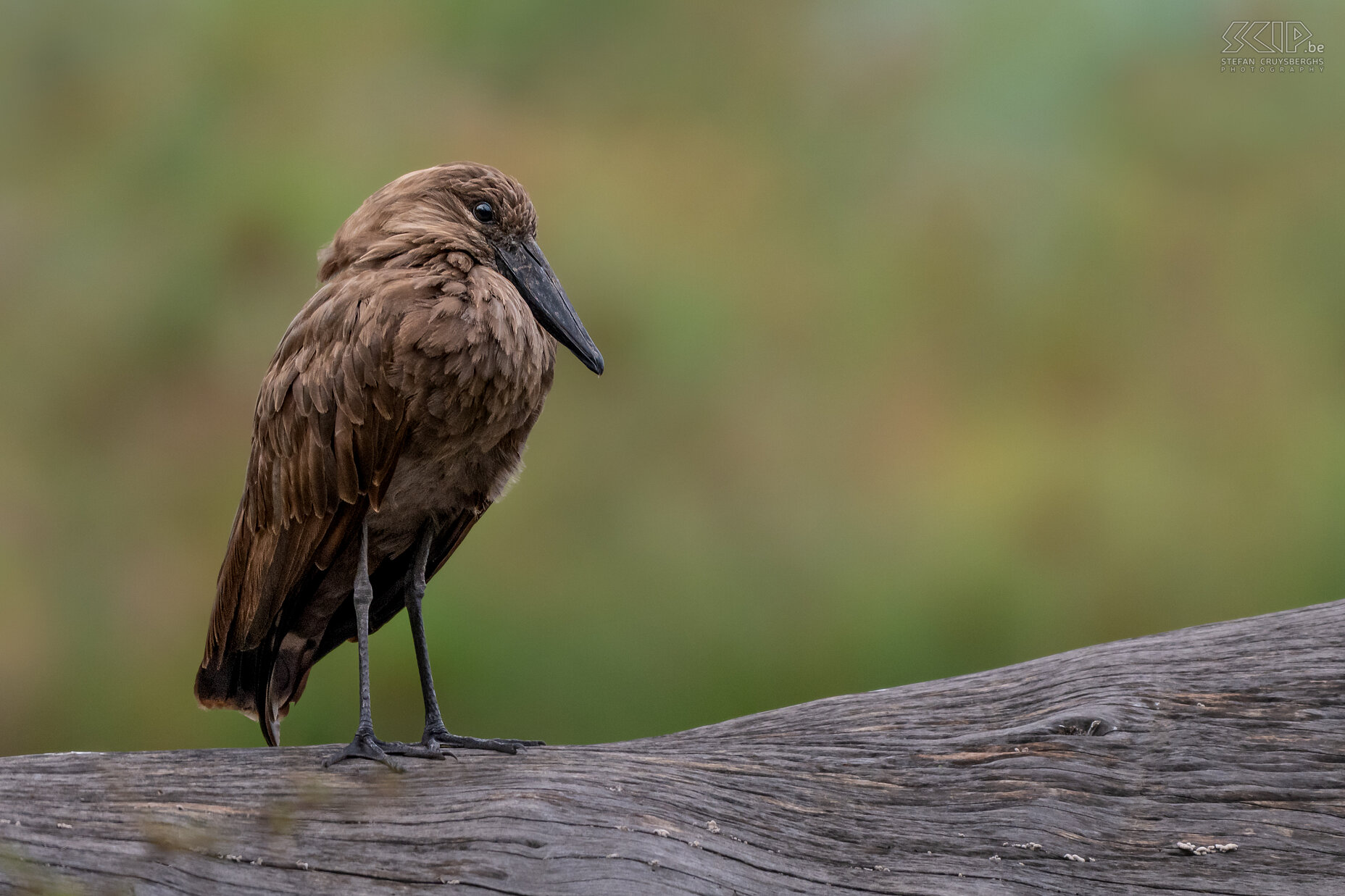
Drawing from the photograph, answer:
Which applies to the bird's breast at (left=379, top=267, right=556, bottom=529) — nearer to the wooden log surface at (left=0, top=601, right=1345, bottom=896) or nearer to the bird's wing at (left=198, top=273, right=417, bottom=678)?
the bird's wing at (left=198, top=273, right=417, bottom=678)

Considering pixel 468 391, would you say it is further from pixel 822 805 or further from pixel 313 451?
pixel 822 805

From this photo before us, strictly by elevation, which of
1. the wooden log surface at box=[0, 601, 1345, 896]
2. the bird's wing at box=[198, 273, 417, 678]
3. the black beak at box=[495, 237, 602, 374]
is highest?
the black beak at box=[495, 237, 602, 374]

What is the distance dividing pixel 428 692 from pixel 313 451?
55 cm

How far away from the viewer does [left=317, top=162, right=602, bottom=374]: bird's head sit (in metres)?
2.34

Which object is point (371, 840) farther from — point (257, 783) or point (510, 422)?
point (510, 422)

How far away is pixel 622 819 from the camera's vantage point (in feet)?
6.25

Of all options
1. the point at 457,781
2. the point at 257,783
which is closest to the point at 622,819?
the point at 457,781

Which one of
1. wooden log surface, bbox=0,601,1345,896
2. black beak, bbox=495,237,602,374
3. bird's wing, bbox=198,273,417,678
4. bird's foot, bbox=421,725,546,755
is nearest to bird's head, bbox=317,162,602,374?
black beak, bbox=495,237,602,374

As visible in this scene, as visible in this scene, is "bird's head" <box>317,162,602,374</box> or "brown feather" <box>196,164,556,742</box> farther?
"bird's head" <box>317,162,602,374</box>

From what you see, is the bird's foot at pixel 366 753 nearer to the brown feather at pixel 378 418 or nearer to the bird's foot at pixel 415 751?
the bird's foot at pixel 415 751

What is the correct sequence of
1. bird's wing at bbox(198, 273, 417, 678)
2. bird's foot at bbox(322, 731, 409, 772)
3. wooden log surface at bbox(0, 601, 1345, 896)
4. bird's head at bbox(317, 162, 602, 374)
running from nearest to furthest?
1. wooden log surface at bbox(0, 601, 1345, 896)
2. bird's foot at bbox(322, 731, 409, 772)
3. bird's wing at bbox(198, 273, 417, 678)
4. bird's head at bbox(317, 162, 602, 374)

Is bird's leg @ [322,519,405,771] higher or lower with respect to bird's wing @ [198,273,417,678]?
lower

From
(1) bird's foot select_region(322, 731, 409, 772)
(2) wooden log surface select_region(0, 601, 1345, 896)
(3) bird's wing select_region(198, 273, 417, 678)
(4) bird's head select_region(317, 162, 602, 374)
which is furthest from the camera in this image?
(4) bird's head select_region(317, 162, 602, 374)

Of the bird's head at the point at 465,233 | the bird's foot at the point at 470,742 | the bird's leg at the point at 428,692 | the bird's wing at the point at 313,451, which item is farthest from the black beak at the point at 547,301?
the bird's foot at the point at 470,742
